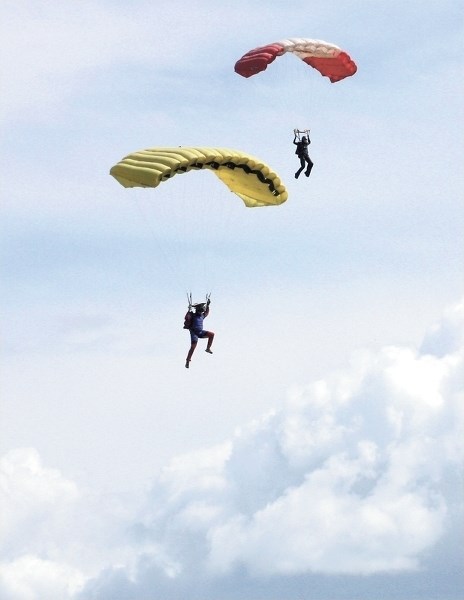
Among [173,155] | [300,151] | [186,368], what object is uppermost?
[300,151]

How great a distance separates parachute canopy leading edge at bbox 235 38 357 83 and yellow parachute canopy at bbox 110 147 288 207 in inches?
131

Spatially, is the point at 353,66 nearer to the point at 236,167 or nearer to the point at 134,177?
the point at 236,167

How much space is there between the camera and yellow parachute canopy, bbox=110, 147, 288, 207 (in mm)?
57938

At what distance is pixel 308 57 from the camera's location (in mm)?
66125

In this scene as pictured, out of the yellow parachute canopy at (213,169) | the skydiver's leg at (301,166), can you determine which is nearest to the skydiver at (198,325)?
the yellow parachute canopy at (213,169)

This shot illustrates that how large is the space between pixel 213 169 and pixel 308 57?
7612 mm

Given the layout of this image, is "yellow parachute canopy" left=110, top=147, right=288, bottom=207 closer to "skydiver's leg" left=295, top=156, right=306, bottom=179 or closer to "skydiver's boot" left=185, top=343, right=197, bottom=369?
"skydiver's leg" left=295, top=156, right=306, bottom=179

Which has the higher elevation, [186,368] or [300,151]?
[300,151]

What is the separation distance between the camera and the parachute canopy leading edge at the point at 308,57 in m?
62.6

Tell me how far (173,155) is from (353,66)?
10750 mm

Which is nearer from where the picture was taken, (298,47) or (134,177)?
(134,177)

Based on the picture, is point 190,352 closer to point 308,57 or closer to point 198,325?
point 198,325

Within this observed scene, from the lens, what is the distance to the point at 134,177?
5794 cm

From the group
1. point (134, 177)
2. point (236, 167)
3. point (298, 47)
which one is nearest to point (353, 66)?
point (298, 47)
